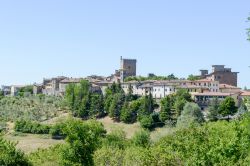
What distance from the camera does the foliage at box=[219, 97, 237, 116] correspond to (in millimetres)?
92062

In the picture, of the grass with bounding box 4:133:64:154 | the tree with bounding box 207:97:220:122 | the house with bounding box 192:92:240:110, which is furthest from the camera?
the house with bounding box 192:92:240:110

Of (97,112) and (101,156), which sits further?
(97,112)

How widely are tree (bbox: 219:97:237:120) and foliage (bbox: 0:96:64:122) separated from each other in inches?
1692

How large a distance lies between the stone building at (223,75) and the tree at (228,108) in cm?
3870

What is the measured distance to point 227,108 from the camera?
3637 inches

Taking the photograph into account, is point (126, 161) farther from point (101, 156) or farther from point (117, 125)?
point (117, 125)

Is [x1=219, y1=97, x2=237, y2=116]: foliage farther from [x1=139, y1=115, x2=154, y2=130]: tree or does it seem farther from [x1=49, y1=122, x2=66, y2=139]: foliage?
[x1=49, y1=122, x2=66, y2=139]: foliage

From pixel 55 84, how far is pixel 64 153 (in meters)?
126

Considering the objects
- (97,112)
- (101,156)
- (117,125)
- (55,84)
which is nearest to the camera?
(101,156)

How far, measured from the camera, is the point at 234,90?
389ft

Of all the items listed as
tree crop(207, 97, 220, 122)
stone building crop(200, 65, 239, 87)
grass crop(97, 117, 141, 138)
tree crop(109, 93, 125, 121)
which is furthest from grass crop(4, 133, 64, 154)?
stone building crop(200, 65, 239, 87)

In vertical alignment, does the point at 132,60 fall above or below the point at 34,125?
above

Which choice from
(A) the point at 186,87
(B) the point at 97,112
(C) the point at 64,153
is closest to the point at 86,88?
(B) the point at 97,112

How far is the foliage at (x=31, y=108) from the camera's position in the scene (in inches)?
4624
